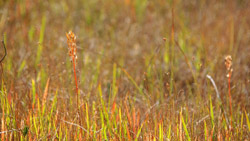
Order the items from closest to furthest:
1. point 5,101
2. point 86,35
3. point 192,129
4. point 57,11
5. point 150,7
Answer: point 192,129 → point 5,101 → point 86,35 → point 57,11 → point 150,7

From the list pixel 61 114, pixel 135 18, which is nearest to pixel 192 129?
pixel 61 114

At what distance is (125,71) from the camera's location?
7.72 feet

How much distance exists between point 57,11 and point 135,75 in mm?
1638

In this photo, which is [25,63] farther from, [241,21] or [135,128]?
[241,21]

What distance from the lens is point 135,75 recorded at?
2910mm

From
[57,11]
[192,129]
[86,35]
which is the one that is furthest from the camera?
[57,11]

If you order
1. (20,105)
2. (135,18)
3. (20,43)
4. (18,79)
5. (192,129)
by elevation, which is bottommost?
(192,129)

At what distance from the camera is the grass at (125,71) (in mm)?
1807

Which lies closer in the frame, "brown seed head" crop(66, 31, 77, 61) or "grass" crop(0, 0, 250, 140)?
"brown seed head" crop(66, 31, 77, 61)

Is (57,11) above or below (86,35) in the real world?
above

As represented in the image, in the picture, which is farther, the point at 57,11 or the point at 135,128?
the point at 57,11

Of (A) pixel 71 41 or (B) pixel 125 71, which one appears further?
(B) pixel 125 71

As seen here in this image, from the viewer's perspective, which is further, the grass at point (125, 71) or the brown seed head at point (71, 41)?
the grass at point (125, 71)

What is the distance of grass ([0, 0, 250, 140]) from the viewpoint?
1.81 metres
